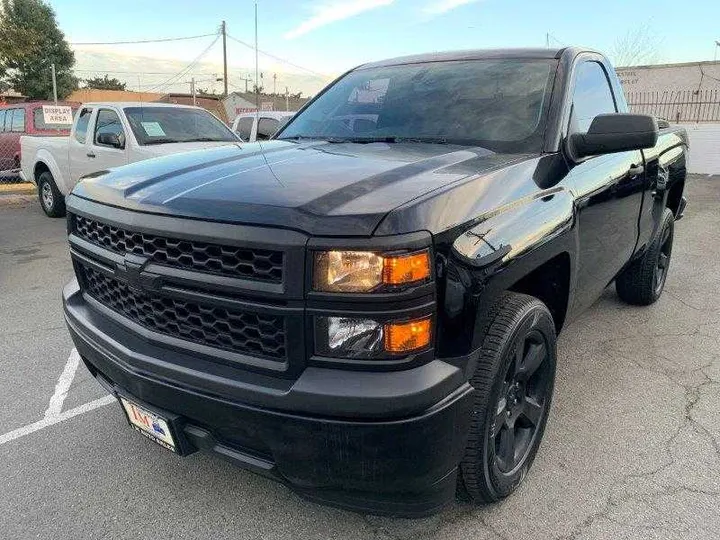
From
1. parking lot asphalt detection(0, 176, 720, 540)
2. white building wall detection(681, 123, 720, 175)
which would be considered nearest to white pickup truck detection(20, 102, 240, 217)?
parking lot asphalt detection(0, 176, 720, 540)

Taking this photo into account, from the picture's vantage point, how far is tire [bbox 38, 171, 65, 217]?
9.27m

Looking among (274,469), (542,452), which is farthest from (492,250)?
(542,452)

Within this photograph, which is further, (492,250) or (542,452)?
(542,452)

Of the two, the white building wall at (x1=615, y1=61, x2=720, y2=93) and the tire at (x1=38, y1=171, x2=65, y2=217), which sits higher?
the white building wall at (x1=615, y1=61, x2=720, y2=93)

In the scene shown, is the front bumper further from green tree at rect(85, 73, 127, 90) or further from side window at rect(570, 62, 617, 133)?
green tree at rect(85, 73, 127, 90)

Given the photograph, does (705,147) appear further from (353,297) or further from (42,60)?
(42,60)

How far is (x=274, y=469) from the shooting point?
192 centimetres

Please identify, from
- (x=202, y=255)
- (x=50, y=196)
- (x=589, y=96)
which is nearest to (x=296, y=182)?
(x=202, y=255)

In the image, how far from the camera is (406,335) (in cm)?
175

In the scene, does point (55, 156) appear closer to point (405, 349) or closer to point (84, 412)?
point (84, 412)

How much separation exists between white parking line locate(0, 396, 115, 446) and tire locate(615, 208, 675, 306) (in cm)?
369

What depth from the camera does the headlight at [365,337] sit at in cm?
174

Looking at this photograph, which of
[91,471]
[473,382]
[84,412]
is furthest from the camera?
[84,412]

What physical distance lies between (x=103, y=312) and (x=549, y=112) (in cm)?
223
